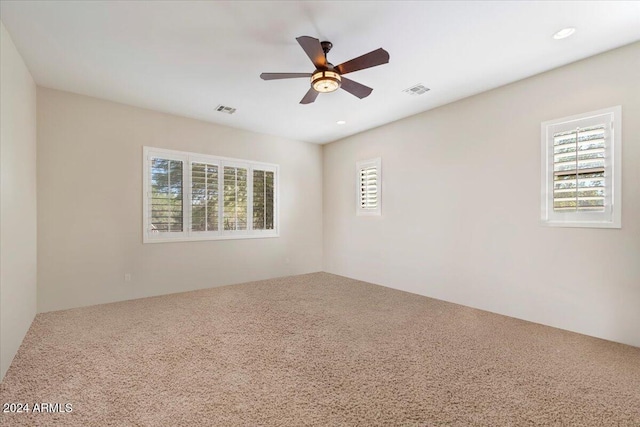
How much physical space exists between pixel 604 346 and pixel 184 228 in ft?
17.2

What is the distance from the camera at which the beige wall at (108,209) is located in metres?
3.75

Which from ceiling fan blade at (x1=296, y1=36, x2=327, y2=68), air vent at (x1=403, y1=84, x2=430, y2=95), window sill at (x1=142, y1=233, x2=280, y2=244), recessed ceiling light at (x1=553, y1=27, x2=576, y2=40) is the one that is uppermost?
air vent at (x1=403, y1=84, x2=430, y2=95)

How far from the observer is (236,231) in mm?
5328

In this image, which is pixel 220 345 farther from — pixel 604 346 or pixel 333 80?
pixel 604 346

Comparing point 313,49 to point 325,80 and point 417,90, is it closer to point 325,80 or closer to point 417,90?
point 325,80

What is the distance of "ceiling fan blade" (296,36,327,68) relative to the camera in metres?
2.24

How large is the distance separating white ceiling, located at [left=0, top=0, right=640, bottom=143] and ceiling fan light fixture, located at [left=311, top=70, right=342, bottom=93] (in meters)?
0.33

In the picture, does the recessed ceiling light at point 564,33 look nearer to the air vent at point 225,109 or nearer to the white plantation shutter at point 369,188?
the white plantation shutter at point 369,188

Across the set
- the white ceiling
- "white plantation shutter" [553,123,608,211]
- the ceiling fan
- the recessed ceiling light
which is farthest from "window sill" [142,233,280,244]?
the recessed ceiling light

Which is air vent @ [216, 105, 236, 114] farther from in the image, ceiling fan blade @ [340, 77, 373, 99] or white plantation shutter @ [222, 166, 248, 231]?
ceiling fan blade @ [340, 77, 373, 99]

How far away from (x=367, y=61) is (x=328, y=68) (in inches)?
14.6

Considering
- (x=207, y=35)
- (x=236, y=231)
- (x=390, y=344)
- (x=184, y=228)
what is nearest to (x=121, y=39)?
(x=207, y=35)

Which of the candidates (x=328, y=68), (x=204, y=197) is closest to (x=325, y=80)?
(x=328, y=68)

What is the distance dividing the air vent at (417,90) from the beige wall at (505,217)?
2.18 feet
